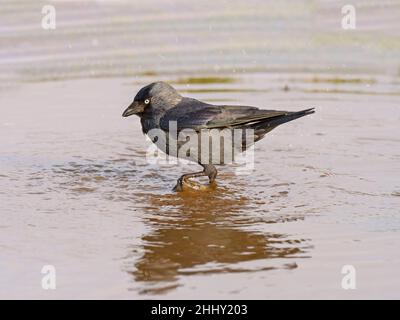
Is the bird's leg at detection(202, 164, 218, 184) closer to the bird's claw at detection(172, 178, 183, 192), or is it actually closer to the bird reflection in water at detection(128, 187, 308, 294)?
the bird's claw at detection(172, 178, 183, 192)

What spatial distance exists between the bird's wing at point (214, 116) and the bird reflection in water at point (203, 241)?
66cm

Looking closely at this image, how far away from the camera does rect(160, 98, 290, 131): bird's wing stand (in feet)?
27.7

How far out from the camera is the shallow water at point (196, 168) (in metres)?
6.21

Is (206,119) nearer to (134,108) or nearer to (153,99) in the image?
(153,99)

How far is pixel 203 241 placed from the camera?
688 cm

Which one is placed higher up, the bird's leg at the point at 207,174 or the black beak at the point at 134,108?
the black beak at the point at 134,108

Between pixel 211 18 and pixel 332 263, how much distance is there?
8.45 metres

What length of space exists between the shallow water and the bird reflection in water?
14 millimetres

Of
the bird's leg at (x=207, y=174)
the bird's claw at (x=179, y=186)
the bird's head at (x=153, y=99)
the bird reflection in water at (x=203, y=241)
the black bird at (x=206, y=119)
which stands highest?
the bird's head at (x=153, y=99)

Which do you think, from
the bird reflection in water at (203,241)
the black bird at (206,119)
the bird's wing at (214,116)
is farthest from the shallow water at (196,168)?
the bird's wing at (214,116)

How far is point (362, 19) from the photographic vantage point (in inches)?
550

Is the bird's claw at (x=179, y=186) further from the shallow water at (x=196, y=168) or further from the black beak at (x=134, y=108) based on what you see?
the black beak at (x=134, y=108)

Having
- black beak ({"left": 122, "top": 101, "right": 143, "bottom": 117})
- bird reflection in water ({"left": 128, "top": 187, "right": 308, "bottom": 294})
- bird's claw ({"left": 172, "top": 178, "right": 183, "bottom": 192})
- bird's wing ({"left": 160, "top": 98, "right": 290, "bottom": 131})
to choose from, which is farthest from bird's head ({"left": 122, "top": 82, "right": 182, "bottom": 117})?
bird reflection in water ({"left": 128, "top": 187, "right": 308, "bottom": 294})
